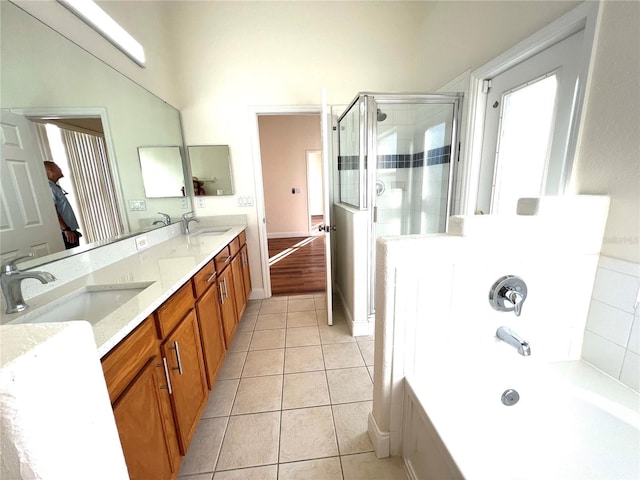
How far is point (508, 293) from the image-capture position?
102cm

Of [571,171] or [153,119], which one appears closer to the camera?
[571,171]

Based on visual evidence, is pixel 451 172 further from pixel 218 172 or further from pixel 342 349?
pixel 218 172

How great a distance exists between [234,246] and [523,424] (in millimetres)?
2129

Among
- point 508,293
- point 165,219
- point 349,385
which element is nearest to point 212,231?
point 165,219

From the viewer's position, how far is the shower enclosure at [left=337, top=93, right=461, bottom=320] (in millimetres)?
2000

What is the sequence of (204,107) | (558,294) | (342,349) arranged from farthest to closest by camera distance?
(204,107) → (342,349) → (558,294)

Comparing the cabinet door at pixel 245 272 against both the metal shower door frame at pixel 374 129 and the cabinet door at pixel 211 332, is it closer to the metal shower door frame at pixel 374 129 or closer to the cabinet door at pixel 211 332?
the cabinet door at pixel 211 332

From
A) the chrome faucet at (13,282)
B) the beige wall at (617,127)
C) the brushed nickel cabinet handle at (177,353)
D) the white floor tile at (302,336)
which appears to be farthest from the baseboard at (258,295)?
the beige wall at (617,127)

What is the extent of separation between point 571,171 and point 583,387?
2.88 feet

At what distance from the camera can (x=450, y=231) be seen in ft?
3.50

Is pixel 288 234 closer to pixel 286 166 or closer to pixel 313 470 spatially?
pixel 286 166

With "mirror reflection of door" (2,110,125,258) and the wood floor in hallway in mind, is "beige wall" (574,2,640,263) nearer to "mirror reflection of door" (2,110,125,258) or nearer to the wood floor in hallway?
"mirror reflection of door" (2,110,125,258)

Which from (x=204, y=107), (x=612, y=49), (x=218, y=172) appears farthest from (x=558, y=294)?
(x=204, y=107)

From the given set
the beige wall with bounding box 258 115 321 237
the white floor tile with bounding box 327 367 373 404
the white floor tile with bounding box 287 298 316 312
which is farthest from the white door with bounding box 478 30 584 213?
the beige wall with bounding box 258 115 321 237
